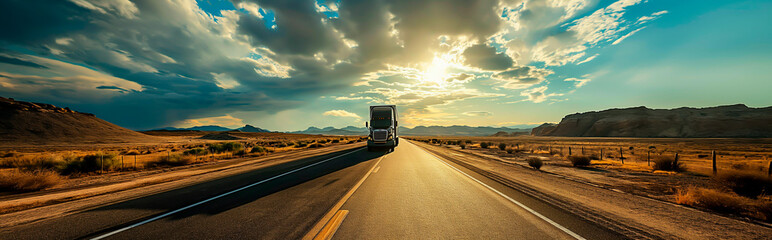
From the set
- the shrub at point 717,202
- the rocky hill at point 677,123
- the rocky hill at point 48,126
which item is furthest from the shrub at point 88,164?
the rocky hill at point 677,123

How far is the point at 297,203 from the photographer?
592cm

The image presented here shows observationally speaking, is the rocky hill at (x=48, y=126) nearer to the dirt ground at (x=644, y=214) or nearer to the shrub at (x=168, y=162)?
the shrub at (x=168, y=162)

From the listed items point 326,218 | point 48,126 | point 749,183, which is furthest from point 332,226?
point 48,126

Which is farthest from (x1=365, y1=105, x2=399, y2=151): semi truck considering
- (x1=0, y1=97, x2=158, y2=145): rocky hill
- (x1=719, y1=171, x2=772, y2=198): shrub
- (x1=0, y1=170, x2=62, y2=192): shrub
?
(x1=0, y1=97, x2=158, y2=145): rocky hill

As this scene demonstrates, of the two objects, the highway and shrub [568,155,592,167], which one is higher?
the highway

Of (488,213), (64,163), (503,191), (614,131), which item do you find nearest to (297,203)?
(488,213)

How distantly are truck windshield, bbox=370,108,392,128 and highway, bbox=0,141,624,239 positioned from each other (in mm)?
15336

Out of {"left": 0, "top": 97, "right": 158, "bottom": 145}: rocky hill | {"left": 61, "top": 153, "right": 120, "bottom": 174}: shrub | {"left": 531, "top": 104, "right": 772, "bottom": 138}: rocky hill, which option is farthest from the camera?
{"left": 531, "top": 104, "right": 772, "bottom": 138}: rocky hill

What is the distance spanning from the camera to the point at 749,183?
7.76 meters

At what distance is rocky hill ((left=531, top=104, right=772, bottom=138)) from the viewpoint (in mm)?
91500

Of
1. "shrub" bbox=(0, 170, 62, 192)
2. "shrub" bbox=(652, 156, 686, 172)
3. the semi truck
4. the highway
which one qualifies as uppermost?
the semi truck

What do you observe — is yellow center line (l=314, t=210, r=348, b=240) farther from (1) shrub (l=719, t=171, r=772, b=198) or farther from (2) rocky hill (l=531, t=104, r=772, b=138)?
(2) rocky hill (l=531, t=104, r=772, b=138)

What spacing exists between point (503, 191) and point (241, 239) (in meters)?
6.78

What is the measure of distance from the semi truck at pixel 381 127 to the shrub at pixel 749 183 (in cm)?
1828
